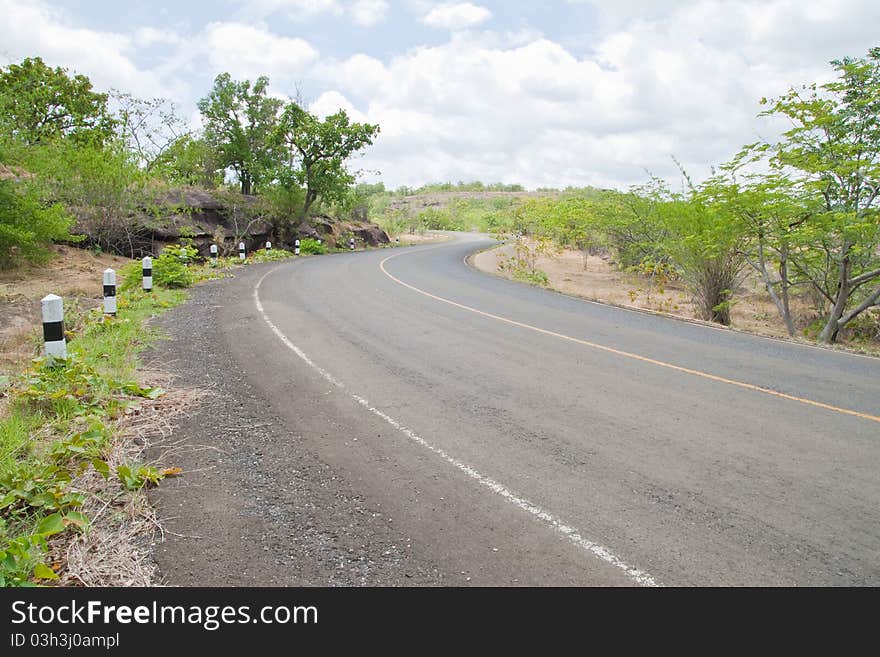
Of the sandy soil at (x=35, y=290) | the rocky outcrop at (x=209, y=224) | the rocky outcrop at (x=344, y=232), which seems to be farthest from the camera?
the rocky outcrop at (x=344, y=232)

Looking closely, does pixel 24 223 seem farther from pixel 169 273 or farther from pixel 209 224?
pixel 209 224

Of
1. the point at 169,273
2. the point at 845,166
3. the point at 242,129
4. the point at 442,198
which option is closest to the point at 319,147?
the point at 242,129

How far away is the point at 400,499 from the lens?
3.83 meters

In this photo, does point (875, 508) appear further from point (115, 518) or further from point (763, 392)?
point (115, 518)

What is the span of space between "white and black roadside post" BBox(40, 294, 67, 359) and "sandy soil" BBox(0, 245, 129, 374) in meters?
1.04

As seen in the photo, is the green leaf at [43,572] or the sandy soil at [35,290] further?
the sandy soil at [35,290]

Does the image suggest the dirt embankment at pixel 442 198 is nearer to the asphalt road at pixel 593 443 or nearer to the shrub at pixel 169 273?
the shrub at pixel 169 273

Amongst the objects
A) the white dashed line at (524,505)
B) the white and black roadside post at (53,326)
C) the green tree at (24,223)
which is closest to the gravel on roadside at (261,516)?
the white dashed line at (524,505)

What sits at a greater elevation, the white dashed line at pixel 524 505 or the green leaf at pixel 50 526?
the white dashed line at pixel 524 505

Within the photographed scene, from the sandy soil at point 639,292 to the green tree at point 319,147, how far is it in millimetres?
9425

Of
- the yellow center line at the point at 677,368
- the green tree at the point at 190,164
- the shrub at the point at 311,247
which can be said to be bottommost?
the yellow center line at the point at 677,368

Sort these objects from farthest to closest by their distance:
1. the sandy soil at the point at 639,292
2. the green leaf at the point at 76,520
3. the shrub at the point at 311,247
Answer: the shrub at the point at 311,247, the sandy soil at the point at 639,292, the green leaf at the point at 76,520

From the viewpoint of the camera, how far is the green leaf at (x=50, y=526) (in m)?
3.24
